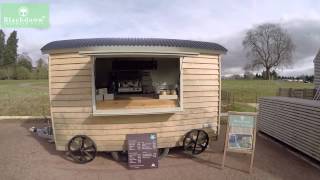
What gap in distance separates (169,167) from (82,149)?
6.90 ft

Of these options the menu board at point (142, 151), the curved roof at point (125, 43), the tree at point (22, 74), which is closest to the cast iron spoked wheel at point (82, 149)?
the menu board at point (142, 151)

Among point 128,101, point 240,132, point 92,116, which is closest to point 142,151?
point 128,101

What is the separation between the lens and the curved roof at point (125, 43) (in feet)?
25.3

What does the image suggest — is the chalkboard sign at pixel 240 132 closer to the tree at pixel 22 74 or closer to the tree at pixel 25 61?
the tree at pixel 22 74

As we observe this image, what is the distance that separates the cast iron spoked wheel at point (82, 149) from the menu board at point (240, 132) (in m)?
3.18

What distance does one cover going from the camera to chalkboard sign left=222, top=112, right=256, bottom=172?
312 inches

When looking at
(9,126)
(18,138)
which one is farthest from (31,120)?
(18,138)

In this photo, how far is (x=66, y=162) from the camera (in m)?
8.45

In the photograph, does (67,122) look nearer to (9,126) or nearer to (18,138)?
(18,138)

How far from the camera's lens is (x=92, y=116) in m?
8.32

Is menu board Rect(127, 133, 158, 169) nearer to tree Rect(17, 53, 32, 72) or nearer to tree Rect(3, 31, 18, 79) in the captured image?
tree Rect(17, 53, 32, 72)

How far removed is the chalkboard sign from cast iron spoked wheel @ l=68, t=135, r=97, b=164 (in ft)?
10.1

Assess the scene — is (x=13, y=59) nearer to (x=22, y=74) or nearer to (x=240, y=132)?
(x=22, y=74)

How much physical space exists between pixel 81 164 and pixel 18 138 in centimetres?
442
